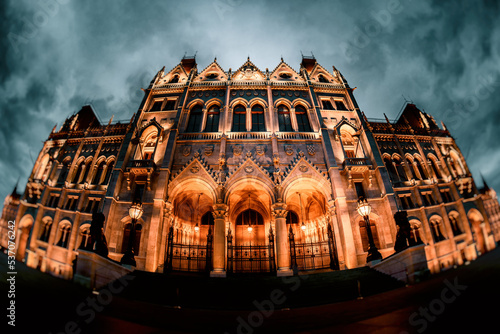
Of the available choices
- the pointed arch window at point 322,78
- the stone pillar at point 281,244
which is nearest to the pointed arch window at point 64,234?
the stone pillar at point 281,244

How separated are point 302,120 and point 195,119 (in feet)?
33.3

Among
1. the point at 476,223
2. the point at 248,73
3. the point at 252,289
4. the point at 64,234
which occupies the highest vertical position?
the point at 248,73

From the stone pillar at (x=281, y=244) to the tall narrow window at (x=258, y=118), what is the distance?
7.91m

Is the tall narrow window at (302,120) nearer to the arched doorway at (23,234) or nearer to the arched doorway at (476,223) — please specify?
the arched doorway at (476,223)

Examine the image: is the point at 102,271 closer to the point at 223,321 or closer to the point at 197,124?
the point at 223,321

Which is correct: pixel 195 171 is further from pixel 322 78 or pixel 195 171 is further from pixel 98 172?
pixel 322 78

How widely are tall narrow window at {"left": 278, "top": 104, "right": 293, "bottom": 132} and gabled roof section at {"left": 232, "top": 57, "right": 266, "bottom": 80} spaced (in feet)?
15.1

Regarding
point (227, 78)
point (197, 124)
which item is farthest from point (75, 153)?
point (227, 78)

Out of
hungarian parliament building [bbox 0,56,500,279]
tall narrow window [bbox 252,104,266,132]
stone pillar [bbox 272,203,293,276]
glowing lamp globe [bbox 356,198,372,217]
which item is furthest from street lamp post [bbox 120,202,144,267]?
tall narrow window [bbox 252,104,266,132]

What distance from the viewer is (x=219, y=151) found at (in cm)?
1736

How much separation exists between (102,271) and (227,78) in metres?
20.5

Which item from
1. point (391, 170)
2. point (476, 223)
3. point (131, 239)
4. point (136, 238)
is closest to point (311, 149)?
point (391, 170)

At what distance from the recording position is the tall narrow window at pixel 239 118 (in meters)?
19.5

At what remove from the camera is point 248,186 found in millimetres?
16938
